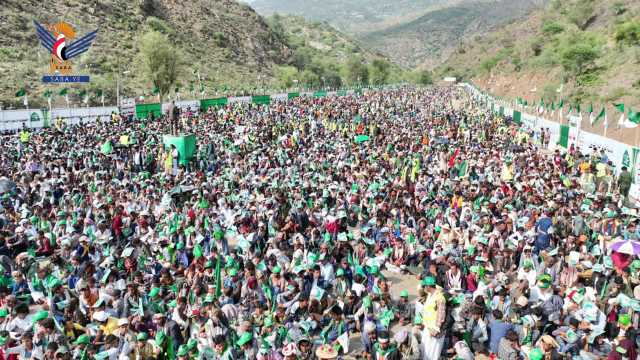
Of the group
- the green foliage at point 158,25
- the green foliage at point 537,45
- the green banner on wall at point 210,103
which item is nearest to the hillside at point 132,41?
the green foliage at point 158,25

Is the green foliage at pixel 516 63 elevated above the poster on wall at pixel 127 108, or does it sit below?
above

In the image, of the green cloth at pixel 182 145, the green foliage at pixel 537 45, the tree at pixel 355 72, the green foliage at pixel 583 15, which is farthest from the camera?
the tree at pixel 355 72

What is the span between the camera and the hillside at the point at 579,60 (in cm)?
4529

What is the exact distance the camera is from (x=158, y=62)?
5753cm

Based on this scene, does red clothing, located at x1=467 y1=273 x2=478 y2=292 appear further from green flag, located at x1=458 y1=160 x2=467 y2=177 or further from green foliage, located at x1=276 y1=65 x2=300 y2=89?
green foliage, located at x1=276 y1=65 x2=300 y2=89

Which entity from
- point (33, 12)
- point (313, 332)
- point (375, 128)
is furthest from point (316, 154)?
point (33, 12)

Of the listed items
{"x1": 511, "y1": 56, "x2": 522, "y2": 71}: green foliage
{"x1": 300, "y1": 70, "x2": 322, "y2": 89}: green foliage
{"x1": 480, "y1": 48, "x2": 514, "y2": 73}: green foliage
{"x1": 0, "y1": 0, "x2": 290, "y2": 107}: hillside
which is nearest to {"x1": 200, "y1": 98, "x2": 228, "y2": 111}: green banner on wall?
{"x1": 0, "y1": 0, "x2": 290, "y2": 107}: hillside

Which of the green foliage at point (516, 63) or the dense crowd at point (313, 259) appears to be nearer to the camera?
the dense crowd at point (313, 259)

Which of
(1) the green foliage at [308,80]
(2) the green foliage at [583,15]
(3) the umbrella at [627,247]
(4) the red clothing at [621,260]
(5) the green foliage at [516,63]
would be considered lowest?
(4) the red clothing at [621,260]

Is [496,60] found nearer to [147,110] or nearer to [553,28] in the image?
[553,28]

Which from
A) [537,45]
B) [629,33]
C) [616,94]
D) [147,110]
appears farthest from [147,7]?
[616,94]

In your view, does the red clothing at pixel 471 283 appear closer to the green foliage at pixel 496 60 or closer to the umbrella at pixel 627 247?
the umbrella at pixel 627 247

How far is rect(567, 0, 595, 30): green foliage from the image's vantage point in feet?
266

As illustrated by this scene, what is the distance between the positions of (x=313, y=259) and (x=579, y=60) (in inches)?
2126
